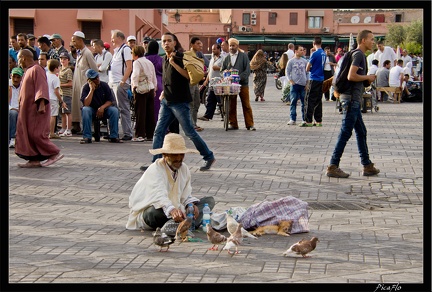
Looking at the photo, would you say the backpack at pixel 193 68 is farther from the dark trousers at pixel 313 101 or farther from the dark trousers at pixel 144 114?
the dark trousers at pixel 313 101

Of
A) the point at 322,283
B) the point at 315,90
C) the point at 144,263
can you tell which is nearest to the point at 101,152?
the point at 315,90

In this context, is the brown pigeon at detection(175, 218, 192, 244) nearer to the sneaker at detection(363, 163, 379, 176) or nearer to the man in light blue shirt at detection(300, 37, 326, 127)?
the sneaker at detection(363, 163, 379, 176)

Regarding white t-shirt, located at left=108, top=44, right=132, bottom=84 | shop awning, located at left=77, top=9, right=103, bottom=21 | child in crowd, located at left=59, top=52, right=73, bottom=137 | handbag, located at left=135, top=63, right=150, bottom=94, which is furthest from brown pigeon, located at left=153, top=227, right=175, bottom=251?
shop awning, located at left=77, top=9, right=103, bottom=21

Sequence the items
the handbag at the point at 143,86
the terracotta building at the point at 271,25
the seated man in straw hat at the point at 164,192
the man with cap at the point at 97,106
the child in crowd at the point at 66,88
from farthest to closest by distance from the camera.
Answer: the terracotta building at the point at 271,25 < the child in crowd at the point at 66,88 < the handbag at the point at 143,86 < the man with cap at the point at 97,106 < the seated man in straw hat at the point at 164,192

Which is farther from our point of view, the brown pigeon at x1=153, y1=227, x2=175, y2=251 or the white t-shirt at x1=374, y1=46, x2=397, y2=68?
the white t-shirt at x1=374, y1=46, x2=397, y2=68

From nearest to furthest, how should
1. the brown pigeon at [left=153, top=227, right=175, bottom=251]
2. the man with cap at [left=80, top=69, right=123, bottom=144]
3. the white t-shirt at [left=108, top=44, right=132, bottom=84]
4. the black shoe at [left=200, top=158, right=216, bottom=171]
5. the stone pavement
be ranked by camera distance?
1. the stone pavement
2. the brown pigeon at [left=153, top=227, right=175, bottom=251]
3. the black shoe at [left=200, top=158, right=216, bottom=171]
4. the man with cap at [left=80, top=69, right=123, bottom=144]
5. the white t-shirt at [left=108, top=44, right=132, bottom=84]

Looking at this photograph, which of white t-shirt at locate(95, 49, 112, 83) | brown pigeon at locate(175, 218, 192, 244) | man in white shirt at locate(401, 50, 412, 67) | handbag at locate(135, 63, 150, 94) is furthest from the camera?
man in white shirt at locate(401, 50, 412, 67)

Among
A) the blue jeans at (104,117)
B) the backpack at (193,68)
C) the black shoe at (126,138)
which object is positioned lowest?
the black shoe at (126,138)

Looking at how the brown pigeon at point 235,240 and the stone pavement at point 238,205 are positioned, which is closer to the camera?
the stone pavement at point 238,205

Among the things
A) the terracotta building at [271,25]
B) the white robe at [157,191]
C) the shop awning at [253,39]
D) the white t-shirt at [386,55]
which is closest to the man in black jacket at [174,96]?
the white robe at [157,191]

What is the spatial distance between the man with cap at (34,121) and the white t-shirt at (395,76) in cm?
1700

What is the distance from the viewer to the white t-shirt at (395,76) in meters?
26.8

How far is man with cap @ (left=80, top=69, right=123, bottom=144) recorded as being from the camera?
1463 cm

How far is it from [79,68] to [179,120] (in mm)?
5191
